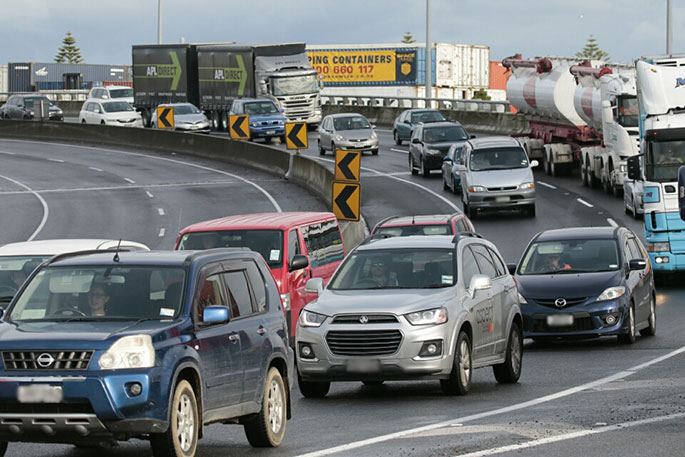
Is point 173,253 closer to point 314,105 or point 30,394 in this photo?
point 30,394

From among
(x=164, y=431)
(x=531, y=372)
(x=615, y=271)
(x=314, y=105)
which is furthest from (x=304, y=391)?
(x=314, y=105)

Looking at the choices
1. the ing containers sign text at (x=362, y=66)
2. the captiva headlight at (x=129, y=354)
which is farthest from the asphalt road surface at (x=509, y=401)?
the ing containers sign text at (x=362, y=66)

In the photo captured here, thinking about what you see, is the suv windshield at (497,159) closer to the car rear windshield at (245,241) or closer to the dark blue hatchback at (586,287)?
the dark blue hatchback at (586,287)

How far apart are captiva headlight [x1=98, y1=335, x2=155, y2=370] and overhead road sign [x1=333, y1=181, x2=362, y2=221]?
56.3 feet

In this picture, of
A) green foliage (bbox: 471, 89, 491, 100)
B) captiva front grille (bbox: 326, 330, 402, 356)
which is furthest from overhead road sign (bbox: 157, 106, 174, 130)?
green foliage (bbox: 471, 89, 491, 100)

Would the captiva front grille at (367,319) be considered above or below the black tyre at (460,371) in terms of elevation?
above

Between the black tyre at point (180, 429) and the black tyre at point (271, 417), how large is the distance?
1.09 meters

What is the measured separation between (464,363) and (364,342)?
114 cm

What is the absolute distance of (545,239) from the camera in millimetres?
20797

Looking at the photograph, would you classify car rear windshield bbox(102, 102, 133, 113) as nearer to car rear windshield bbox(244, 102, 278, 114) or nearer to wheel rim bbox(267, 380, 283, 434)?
car rear windshield bbox(244, 102, 278, 114)

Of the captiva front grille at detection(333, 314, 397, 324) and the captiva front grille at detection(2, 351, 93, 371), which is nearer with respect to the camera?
the captiva front grille at detection(2, 351, 93, 371)

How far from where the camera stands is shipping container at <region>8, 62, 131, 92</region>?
129500 mm

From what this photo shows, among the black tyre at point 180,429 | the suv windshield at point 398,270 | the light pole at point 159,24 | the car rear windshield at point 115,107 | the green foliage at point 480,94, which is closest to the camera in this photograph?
the black tyre at point 180,429

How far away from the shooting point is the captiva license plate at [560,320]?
742 inches
